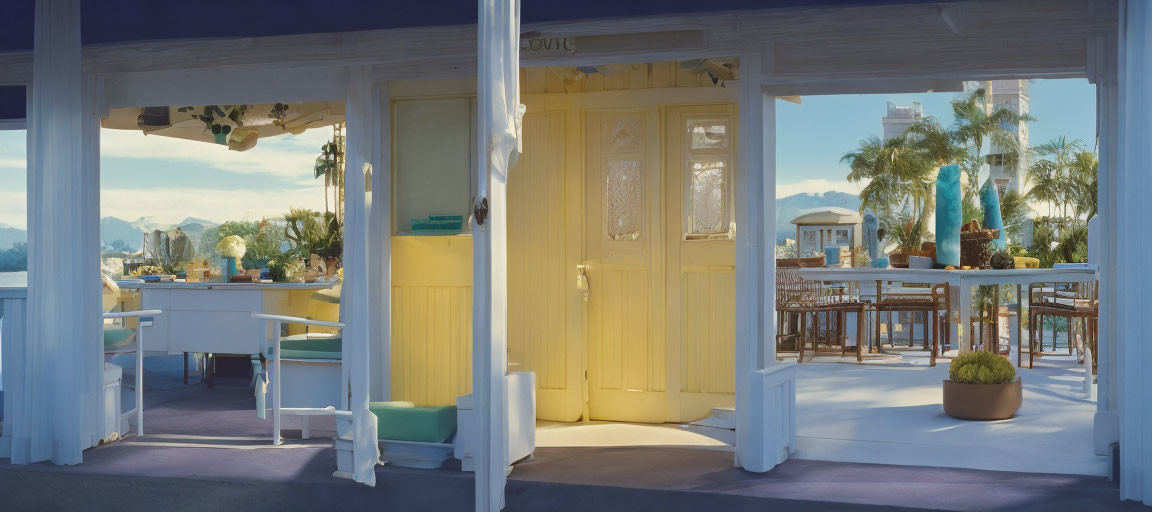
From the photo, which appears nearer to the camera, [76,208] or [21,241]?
[76,208]

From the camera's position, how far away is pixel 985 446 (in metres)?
6.13

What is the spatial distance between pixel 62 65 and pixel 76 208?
85 centimetres

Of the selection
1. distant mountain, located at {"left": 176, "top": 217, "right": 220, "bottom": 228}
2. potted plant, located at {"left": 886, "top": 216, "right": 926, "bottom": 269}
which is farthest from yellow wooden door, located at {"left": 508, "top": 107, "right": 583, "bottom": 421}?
potted plant, located at {"left": 886, "top": 216, "right": 926, "bottom": 269}

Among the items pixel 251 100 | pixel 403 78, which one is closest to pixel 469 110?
pixel 403 78

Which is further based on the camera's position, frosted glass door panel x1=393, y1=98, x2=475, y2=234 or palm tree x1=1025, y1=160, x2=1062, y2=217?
palm tree x1=1025, y1=160, x2=1062, y2=217

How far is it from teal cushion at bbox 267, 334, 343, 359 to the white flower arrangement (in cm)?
249

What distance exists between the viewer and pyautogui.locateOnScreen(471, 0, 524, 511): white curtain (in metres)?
4.52

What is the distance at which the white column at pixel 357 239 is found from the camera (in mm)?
6090

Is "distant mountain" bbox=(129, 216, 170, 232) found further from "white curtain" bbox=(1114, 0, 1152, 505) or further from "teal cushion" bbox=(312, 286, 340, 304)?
"white curtain" bbox=(1114, 0, 1152, 505)

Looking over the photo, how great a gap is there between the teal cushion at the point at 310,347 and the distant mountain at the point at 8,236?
10886mm

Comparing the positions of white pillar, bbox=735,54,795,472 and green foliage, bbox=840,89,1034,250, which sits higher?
green foliage, bbox=840,89,1034,250

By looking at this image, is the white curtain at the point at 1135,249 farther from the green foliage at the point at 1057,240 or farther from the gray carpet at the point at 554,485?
the green foliage at the point at 1057,240

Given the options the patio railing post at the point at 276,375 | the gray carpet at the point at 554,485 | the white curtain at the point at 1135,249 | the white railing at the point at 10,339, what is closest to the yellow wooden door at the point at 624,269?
the gray carpet at the point at 554,485

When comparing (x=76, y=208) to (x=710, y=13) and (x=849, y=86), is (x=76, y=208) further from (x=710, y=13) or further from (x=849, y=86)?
(x=849, y=86)
